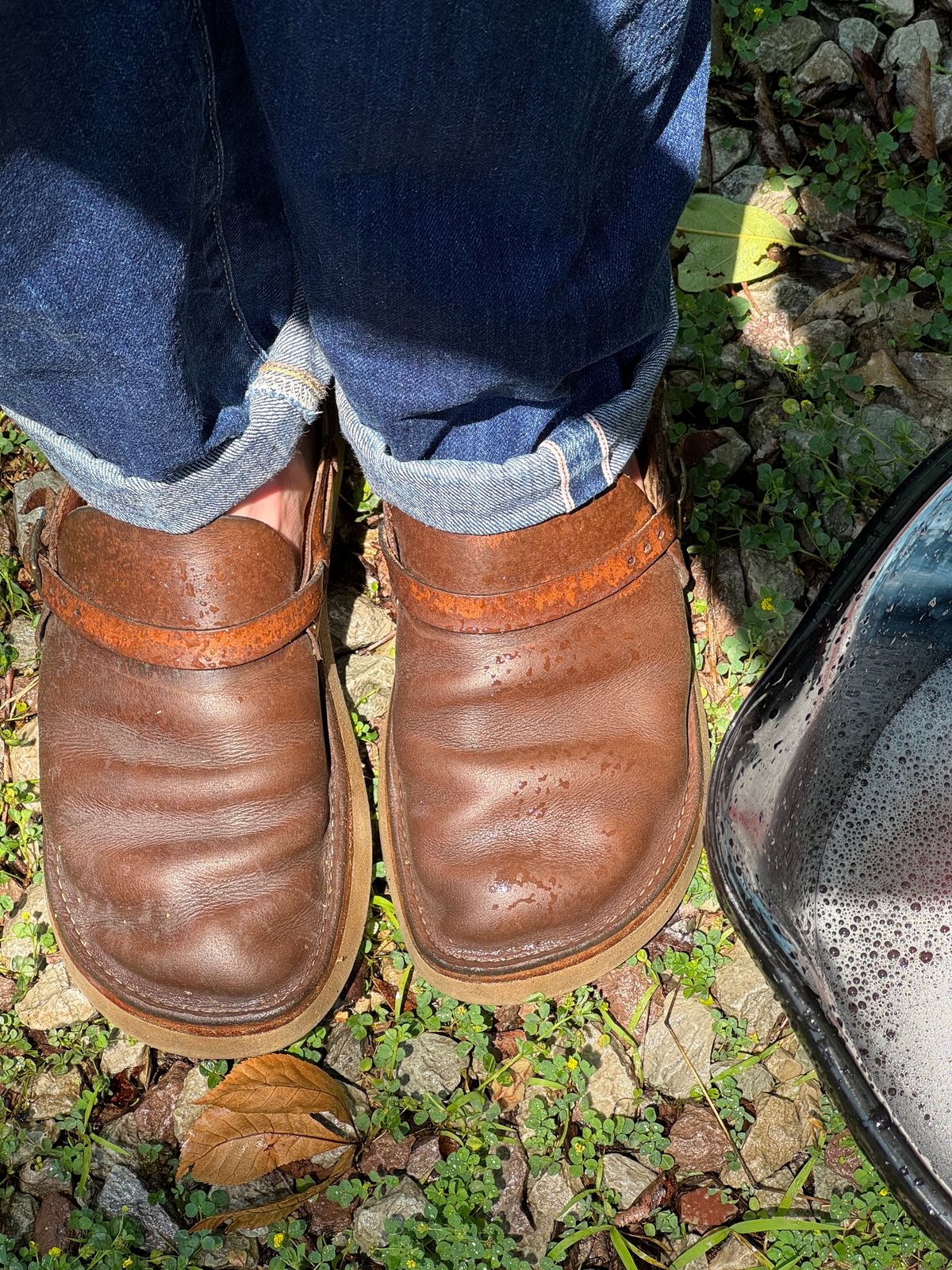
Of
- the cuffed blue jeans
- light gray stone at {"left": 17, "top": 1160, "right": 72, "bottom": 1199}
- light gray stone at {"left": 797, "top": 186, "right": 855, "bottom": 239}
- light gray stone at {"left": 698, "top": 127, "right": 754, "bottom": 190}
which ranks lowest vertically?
light gray stone at {"left": 17, "top": 1160, "right": 72, "bottom": 1199}

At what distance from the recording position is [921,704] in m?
1.05

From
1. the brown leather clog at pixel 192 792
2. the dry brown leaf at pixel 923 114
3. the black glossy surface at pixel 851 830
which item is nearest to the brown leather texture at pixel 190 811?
the brown leather clog at pixel 192 792

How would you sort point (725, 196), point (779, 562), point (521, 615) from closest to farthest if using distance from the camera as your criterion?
point (521, 615) < point (779, 562) < point (725, 196)

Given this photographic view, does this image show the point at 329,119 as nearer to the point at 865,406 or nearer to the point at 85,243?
the point at 85,243

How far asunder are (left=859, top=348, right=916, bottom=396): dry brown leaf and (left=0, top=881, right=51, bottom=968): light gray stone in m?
1.80

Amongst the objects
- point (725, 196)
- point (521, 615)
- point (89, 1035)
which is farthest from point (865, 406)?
point (89, 1035)

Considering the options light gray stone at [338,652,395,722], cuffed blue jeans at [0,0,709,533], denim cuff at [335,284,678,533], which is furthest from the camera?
light gray stone at [338,652,395,722]

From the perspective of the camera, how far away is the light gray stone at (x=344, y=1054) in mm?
1739

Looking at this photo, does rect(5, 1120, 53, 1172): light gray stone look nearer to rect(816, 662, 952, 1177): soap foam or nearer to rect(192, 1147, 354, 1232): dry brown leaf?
rect(192, 1147, 354, 1232): dry brown leaf

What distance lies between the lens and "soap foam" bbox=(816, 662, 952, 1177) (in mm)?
961

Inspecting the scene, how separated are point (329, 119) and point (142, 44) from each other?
17cm

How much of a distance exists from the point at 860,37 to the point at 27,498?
6.63ft

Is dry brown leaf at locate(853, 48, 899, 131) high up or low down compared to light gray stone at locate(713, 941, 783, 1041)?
up

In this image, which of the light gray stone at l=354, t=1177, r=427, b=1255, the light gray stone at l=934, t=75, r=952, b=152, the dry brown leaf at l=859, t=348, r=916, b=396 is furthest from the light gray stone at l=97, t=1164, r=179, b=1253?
the light gray stone at l=934, t=75, r=952, b=152
